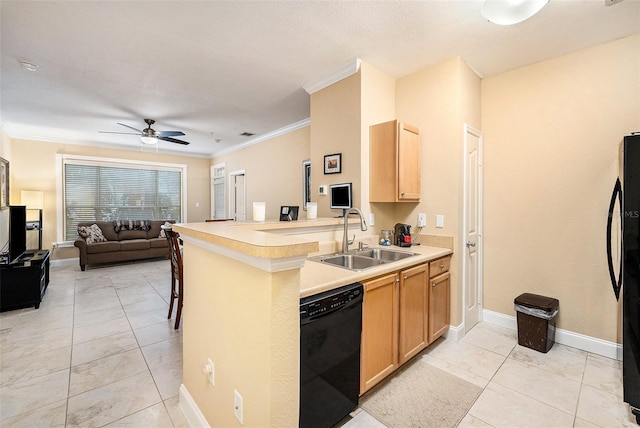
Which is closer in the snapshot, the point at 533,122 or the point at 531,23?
the point at 531,23

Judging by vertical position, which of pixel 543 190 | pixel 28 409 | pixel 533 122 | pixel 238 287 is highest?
pixel 533 122

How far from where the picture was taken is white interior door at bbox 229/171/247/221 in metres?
6.64

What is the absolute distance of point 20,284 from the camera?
334 cm

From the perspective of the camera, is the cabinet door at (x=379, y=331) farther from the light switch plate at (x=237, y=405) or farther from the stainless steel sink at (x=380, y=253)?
the light switch plate at (x=237, y=405)

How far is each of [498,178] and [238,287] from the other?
2956 mm

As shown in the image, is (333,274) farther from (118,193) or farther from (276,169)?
(118,193)

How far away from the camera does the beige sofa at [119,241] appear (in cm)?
543

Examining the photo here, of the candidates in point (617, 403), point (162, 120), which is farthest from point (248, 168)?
point (617, 403)

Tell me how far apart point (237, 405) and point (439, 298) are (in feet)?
6.33

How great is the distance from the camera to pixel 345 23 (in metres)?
2.20

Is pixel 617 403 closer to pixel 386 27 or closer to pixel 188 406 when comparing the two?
pixel 188 406

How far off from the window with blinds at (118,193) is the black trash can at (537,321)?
7.66 metres

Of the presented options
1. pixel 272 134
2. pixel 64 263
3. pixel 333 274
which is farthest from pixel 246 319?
pixel 64 263

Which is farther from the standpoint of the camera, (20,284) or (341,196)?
(20,284)
